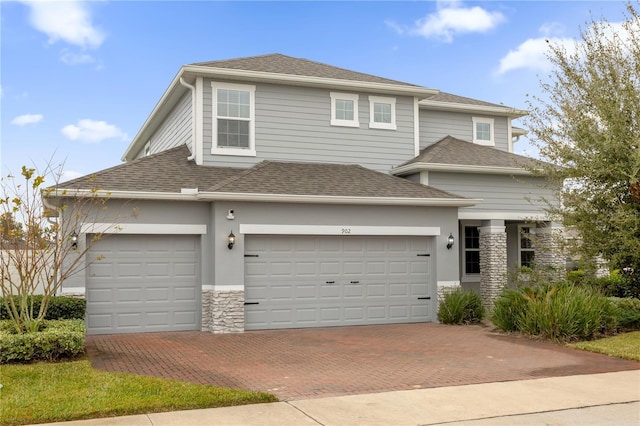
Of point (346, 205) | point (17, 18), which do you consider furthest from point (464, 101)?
point (17, 18)

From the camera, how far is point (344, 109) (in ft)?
56.9

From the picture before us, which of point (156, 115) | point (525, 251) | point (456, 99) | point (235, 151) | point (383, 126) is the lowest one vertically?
point (525, 251)

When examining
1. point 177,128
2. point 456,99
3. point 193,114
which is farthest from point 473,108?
point 177,128

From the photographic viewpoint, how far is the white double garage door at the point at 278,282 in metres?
13.6

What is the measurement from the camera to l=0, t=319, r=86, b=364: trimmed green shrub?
9.20 m

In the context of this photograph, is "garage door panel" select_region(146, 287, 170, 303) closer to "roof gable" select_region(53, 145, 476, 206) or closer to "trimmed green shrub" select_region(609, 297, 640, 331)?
"roof gable" select_region(53, 145, 476, 206)

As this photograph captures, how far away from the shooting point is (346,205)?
14.9m

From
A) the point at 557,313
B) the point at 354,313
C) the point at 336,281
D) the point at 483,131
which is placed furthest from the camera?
the point at 483,131

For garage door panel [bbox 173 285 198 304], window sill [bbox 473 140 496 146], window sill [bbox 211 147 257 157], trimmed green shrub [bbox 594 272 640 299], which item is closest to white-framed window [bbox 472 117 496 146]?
window sill [bbox 473 140 496 146]

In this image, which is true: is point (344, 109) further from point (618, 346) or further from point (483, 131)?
point (618, 346)

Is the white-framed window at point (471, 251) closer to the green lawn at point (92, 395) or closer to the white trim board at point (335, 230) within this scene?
the white trim board at point (335, 230)

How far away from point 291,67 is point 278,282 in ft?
21.6

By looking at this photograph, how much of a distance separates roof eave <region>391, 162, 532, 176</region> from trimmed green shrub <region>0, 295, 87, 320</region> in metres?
9.18

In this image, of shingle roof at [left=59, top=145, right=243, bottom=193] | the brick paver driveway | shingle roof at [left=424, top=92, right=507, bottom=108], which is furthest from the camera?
shingle roof at [left=424, top=92, right=507, bottom=108]
